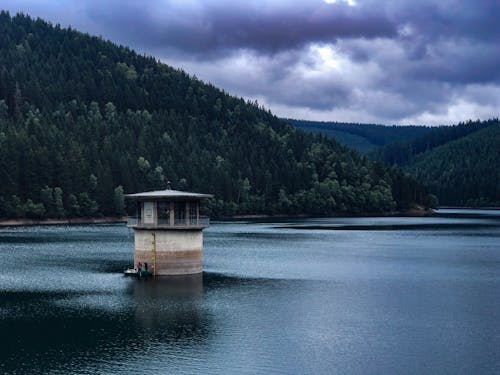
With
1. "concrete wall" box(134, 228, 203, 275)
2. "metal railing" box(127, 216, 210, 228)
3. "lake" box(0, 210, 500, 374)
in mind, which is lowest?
"lake" box(0, 210, 500, 374)

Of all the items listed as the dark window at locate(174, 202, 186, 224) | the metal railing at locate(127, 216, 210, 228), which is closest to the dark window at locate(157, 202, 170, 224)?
the metal railing at locate(127, 216, 210, 228)

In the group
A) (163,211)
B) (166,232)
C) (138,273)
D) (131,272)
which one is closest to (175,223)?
(166,232)

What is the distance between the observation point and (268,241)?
6334 inches

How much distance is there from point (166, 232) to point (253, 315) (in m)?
24.5

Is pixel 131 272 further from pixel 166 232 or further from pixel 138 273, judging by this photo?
pixel 166 232

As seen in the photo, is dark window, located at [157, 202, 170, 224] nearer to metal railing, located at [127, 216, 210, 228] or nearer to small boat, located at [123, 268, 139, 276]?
metal railing, located at [127, 216, 210, 228]

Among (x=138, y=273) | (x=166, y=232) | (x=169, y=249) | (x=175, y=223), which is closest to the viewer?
(x=166, y=232)

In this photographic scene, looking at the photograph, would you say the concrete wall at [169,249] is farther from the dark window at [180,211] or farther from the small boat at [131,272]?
the dark window at [180,211]

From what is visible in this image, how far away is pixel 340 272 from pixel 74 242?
6272cm

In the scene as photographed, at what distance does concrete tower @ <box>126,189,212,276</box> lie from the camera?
3593 inches

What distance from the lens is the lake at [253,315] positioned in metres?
53.5

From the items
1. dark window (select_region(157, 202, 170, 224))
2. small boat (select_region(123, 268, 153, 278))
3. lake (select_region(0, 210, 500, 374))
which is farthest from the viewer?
dark window (select_region(157, 202, 170, 224))

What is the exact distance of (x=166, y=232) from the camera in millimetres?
91000

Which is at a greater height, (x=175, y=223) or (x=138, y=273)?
(x=175, y=223)
